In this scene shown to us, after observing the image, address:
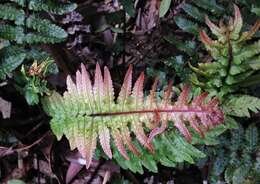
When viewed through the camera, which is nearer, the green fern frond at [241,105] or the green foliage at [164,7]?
the green fern frond at [241,105]

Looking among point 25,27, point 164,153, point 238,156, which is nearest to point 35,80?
point 25,27

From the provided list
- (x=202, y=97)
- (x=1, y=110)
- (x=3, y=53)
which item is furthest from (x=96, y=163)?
(x=202, y=97)

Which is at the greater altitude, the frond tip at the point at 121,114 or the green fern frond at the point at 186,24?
the green fern frond at the point at 186,24

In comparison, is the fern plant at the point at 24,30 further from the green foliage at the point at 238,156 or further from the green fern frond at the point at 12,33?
the green foliage at the point at 238,156

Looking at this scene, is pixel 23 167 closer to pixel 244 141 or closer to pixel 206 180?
pixel 206 180

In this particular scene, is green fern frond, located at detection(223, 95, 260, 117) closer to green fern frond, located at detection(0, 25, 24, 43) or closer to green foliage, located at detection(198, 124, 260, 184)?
green foliage, located at detection(198, 124, 260, 184)

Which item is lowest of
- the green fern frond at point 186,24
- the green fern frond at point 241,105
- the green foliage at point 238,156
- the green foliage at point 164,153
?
the green foliage at point 238,156

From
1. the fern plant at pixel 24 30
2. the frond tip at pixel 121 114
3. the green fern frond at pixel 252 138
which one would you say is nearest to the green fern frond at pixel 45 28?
the fern plant at pixel 24 30
